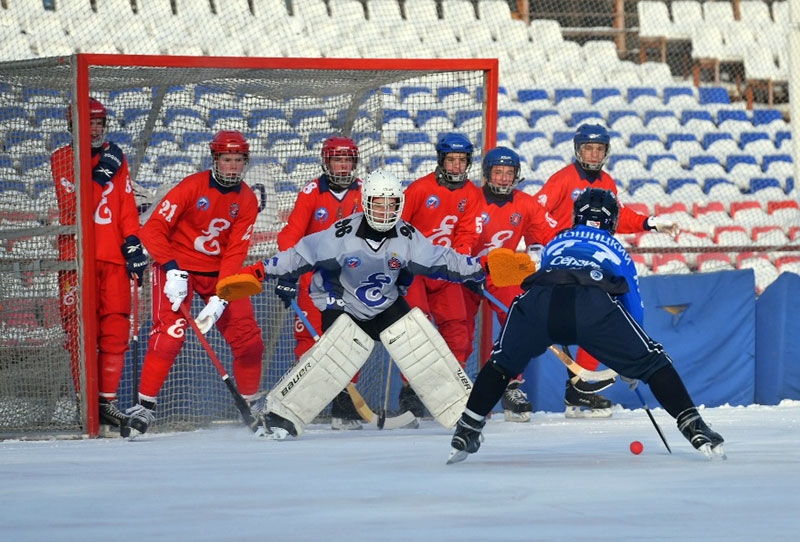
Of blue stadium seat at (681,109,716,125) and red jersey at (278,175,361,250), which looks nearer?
red jersey at (278,175,361,250)

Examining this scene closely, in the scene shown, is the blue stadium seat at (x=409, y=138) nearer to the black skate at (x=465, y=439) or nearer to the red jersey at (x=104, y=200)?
the red jersey at (x=104, y=200)

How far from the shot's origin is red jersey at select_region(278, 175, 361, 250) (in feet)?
20.4

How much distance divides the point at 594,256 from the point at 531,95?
9.87m

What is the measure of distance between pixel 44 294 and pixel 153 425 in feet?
2.75

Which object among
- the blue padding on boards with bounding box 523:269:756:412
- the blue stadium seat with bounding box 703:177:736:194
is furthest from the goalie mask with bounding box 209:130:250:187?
the blue stadium seat with bounding box 703:177:736:194

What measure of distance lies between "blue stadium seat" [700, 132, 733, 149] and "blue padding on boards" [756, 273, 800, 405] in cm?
647

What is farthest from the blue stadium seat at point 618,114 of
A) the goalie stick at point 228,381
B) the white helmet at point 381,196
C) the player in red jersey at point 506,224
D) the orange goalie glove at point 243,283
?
the orange goalie glove at point 243,283

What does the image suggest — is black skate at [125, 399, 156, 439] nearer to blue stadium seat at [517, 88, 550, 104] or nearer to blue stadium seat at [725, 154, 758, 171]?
blue stadium seat at [517, 88, 550, 104]

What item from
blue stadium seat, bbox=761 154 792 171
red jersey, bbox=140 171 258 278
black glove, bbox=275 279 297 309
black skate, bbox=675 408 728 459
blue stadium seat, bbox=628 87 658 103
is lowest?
black skate, bbox=675 408 728 459

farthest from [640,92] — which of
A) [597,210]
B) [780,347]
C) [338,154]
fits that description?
[597,210]

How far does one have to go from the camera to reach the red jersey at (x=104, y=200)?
5.89 meters

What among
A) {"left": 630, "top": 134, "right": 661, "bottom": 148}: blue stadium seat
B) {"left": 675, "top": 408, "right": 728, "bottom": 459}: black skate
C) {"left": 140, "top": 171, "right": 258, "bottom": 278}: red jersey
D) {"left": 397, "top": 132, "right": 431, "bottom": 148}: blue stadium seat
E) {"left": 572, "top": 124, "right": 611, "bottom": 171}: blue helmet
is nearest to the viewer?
{"left": 675, "top": 408, "right": 728, "bottom": 459}: black skate

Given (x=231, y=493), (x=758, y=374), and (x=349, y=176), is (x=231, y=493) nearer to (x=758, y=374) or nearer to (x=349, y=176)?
(x=349, y=176)

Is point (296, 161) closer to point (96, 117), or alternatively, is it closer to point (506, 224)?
point (506, 224)
